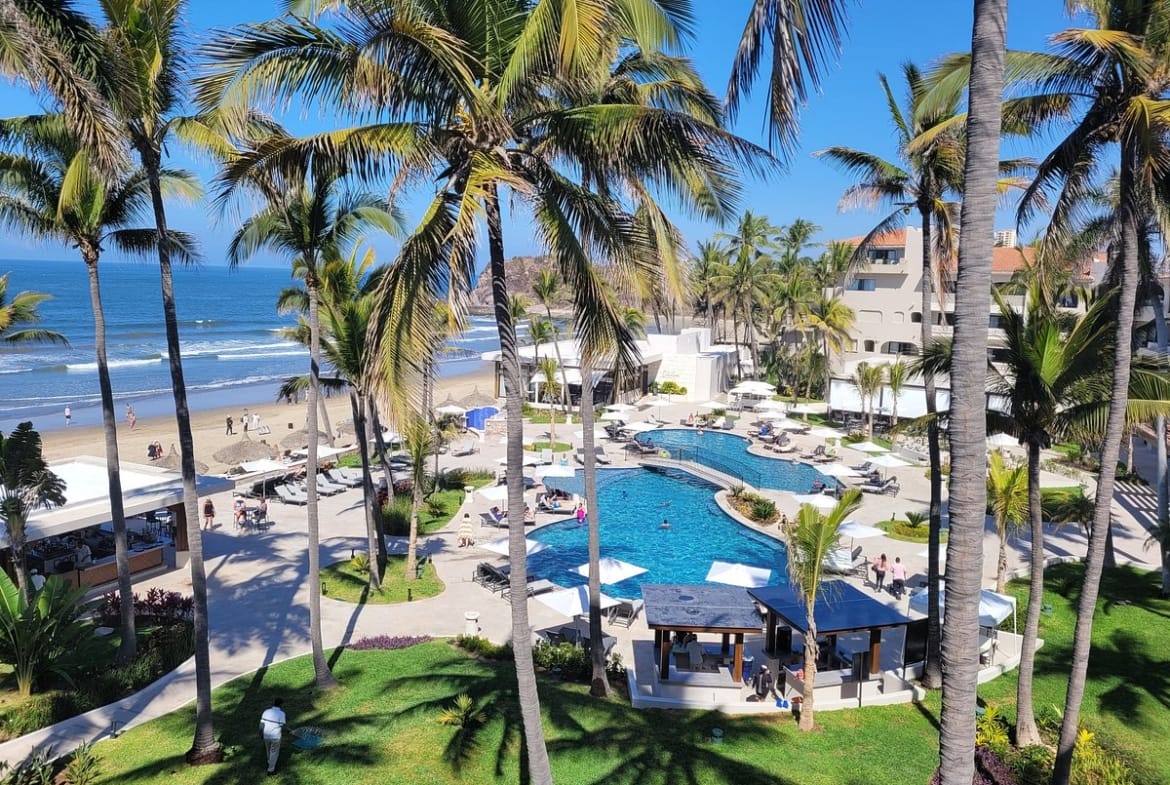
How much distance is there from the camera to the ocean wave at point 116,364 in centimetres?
6016

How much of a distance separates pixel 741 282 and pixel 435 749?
45.2 m

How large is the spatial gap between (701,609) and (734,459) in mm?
19202

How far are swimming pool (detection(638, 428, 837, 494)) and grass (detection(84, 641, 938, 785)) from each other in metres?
16.2

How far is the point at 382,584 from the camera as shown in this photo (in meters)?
18.0

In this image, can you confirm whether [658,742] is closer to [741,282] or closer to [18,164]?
[18,164]

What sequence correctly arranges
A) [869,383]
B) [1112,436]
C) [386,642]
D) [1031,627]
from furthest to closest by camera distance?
[869,383], [386,642], [1031,627], [1112,436]

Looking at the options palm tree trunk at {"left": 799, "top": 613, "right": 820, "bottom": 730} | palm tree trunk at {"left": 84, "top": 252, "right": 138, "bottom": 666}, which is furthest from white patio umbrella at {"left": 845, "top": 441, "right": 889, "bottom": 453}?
palm tree trunk at {"left": 84, "top": 252, "right": 138, "bottom": 666}

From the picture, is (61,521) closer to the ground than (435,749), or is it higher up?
higher up

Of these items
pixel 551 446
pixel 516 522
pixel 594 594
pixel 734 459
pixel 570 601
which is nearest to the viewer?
pixel 516 522

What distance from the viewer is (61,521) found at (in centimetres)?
1559

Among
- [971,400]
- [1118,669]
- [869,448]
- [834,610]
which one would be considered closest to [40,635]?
[834,610]

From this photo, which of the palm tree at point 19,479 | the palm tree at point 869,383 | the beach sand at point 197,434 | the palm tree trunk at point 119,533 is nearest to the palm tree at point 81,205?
the palm tree trunk at point 119,533

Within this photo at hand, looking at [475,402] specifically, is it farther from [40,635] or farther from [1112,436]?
[1112,436]

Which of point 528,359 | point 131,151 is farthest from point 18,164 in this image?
point 528,359
